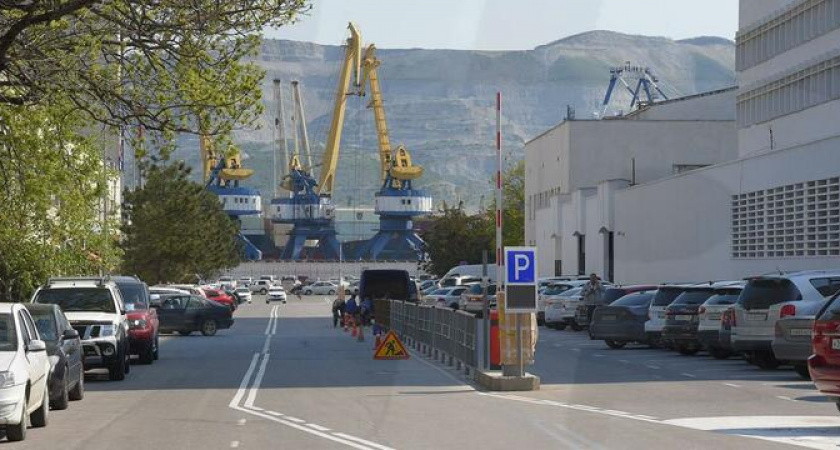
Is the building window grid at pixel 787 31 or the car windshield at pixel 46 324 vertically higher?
the building window grid at pixel 787 31

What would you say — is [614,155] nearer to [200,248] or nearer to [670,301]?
[200,248]

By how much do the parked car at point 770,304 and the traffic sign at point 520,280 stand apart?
414cm

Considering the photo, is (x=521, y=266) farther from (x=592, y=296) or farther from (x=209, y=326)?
(x=209, y=326)

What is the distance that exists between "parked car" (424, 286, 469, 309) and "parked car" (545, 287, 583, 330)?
12894mm

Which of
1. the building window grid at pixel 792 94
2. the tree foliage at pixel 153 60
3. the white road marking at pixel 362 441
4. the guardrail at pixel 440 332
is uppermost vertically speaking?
the building window grid at pixel 792 94

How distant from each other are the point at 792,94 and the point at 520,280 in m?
41.1

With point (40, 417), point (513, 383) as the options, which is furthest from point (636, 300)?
point (40, 417)

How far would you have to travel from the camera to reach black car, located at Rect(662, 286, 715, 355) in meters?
35.8

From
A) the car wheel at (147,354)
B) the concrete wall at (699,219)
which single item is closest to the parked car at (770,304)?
the car wheel at (147,354)

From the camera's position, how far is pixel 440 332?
36.2 meters

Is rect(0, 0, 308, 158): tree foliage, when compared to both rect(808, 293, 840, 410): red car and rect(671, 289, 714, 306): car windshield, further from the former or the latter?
rect(671, 289, 714, 306): car windshield

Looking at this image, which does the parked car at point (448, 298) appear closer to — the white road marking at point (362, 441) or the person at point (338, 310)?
the person at point (338, 310)

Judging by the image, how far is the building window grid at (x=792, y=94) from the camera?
6006 centimetres

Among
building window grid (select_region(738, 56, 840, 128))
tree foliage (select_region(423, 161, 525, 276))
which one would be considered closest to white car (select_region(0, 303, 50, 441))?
building window grid (select_region(738, 56, 840, 128))
